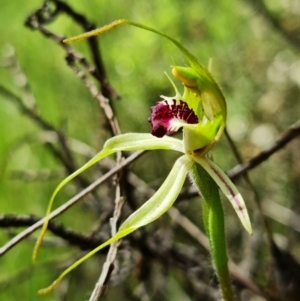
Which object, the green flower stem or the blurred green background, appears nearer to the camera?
the green flower stem

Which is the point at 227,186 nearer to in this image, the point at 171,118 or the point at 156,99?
the point at 171,118

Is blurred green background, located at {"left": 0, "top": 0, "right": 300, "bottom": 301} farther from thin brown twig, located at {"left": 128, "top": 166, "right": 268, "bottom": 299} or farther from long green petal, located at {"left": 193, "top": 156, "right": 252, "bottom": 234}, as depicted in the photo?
long green petal, located at {"left": 193, "top": 156, "right": 252, "bottom": 234}

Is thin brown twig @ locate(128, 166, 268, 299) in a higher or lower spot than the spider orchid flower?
lower

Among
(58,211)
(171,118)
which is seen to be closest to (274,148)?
(171,118)

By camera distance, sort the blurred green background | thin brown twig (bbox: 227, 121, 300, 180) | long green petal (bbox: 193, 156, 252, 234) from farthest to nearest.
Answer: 1. the blurred green background
2. thin brown twig (bbox: 227, 121, 300, 180)
3. long green petal (bbox: 193, 156, 252, 234)

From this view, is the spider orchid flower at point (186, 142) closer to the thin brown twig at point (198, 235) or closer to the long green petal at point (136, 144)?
the long green petal at point (136, 144)

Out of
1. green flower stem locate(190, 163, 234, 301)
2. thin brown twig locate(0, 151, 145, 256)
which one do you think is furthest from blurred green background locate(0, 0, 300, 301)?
green flower stem locate(190, 163, 234, 301)
